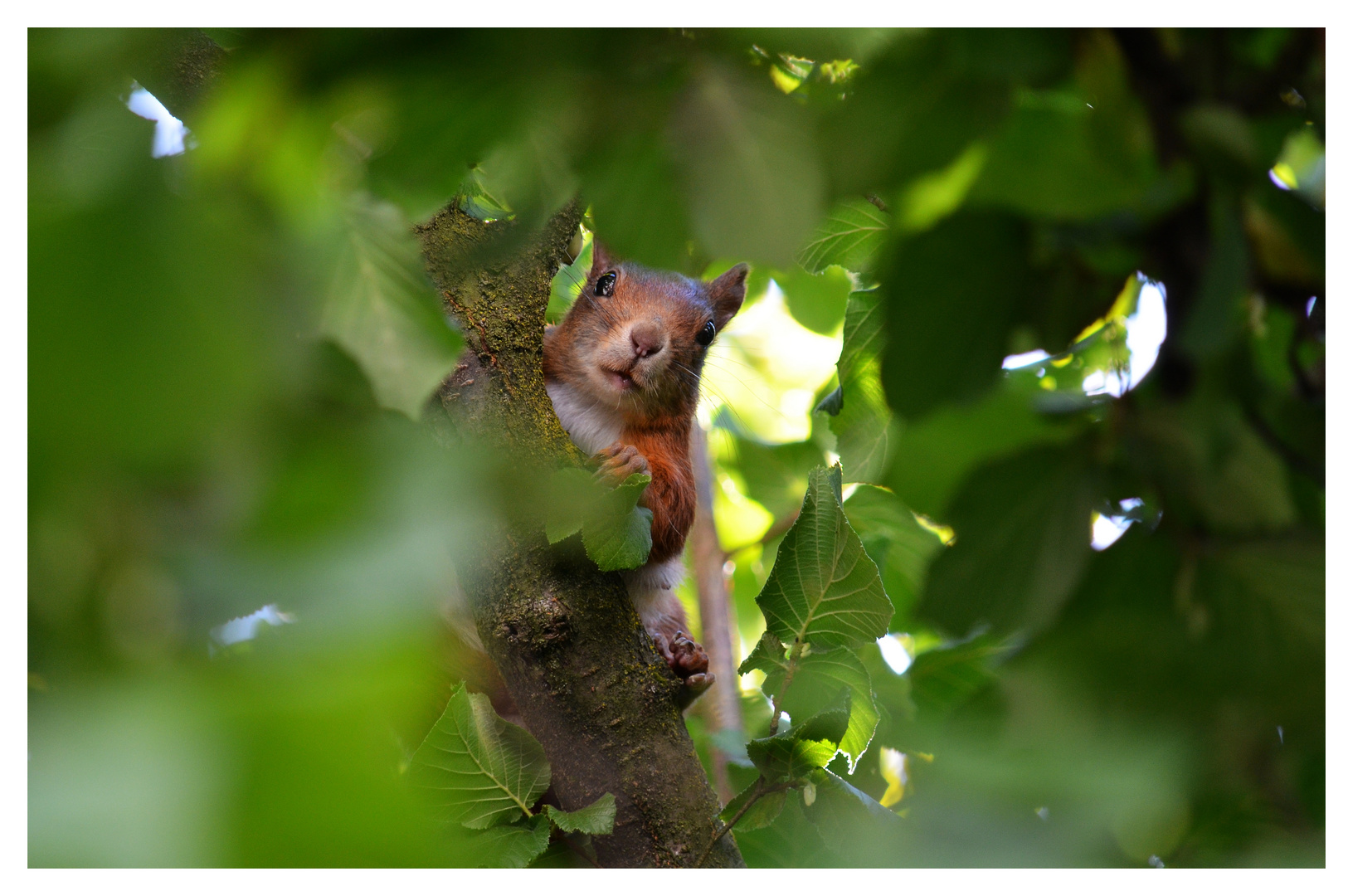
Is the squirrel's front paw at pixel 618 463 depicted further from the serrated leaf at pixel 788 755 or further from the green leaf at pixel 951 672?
the green leaf at pixel 951 672

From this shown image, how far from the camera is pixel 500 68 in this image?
16.5 inches

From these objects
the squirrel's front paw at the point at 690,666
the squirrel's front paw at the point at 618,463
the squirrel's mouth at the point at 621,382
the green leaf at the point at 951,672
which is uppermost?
the green leaf at the point at 951,672

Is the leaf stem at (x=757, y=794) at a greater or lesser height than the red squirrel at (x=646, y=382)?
greater

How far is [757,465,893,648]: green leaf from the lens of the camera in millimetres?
1003

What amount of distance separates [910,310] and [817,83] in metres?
0.15

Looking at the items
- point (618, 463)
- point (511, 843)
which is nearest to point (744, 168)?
point (511, 843)

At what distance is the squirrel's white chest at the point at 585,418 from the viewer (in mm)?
2086

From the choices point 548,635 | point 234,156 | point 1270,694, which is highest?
point 234,156

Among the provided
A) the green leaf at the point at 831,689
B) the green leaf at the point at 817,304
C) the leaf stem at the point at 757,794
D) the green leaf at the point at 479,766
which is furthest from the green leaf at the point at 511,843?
the green leaf at the point at 817,304

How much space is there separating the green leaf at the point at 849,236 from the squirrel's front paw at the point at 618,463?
1.78 feet

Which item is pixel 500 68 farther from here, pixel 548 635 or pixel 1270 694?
pixel 548 635

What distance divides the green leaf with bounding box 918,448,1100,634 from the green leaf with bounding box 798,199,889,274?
1.74 ft

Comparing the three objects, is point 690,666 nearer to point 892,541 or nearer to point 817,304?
point 892,541

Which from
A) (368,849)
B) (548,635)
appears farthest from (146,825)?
(548,635)
